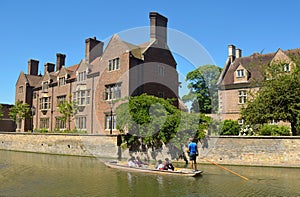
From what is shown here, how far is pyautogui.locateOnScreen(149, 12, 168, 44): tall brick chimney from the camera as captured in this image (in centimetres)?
3453

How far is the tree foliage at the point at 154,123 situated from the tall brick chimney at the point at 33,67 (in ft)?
112

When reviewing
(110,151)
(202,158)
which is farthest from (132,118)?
(202,158)

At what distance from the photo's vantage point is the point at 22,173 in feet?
59.7

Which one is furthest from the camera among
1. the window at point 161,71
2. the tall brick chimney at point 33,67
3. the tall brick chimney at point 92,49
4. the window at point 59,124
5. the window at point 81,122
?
the tall brick chimney at point 33,67

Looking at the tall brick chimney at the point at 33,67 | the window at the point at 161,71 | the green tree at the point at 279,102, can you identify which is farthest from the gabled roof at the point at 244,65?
the tall brick chimney at the point at 33,67

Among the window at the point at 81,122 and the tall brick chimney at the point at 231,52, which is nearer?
the window at the point at 81,122

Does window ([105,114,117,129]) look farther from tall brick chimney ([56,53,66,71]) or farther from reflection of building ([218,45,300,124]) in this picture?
tall brick chimney ([56,53,66,71])

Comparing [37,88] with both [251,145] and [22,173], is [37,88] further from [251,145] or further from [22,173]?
[251,145]

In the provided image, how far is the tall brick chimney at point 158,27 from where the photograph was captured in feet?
113

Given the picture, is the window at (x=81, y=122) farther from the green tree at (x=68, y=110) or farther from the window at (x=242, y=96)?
Result: the window at (x=242, y=96)

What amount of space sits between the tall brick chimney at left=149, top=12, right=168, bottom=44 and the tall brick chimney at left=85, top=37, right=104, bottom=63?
940 cm

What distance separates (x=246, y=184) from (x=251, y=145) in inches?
289

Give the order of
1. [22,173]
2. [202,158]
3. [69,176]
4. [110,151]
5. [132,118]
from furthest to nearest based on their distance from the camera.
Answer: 1. [110,151]
2. [132,118]
3. [202,158]
4. [22,173]
5. [69,176]

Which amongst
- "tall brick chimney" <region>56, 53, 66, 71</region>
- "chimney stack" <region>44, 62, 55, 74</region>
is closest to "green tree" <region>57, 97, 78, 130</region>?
"tall brick chimney" <region>56, 53, 66, 71</region>
